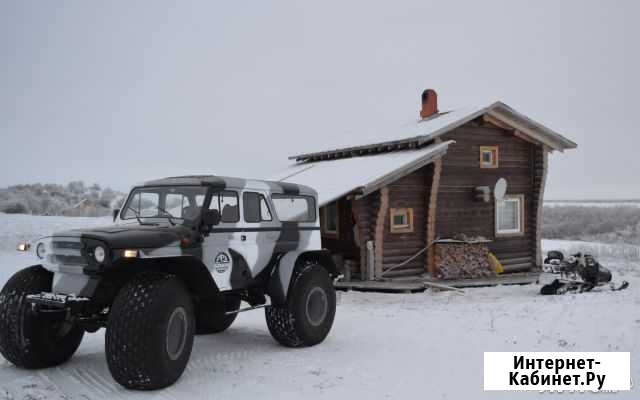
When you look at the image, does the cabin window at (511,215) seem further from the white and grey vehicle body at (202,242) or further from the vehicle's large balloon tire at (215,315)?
the vehicle's large balloon tire at (215,315)

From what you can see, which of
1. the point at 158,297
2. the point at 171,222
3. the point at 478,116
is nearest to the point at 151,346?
the point at 158,297

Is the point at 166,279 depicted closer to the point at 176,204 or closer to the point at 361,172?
the point at 176,204

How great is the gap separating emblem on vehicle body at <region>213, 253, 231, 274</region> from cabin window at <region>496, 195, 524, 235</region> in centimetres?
1309

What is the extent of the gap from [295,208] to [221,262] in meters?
1.97

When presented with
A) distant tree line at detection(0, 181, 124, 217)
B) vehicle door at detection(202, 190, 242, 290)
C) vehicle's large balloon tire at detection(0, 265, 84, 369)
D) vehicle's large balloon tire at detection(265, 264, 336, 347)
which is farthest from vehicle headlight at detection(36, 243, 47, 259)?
distant tree line at detection(0, 181, 124, 217)

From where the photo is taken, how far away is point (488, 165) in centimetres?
1719

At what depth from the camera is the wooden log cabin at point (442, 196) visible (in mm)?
14539

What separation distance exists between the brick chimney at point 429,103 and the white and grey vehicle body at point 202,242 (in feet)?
41.7

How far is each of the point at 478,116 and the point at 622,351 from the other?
35.8 feet

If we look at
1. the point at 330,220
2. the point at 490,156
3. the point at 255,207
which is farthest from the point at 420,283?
the point at 255,207

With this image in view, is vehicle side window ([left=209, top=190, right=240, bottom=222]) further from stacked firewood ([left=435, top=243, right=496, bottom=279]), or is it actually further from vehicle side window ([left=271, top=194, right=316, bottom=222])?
stacked firewood ([left=435, top=243, right=496, bottom=279])

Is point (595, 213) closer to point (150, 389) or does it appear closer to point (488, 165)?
point (488, 165)

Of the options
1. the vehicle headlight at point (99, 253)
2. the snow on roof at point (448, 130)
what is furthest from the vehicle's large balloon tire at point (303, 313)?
the snow on roof at point (448, 130)

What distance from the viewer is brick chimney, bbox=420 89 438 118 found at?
19.7m
